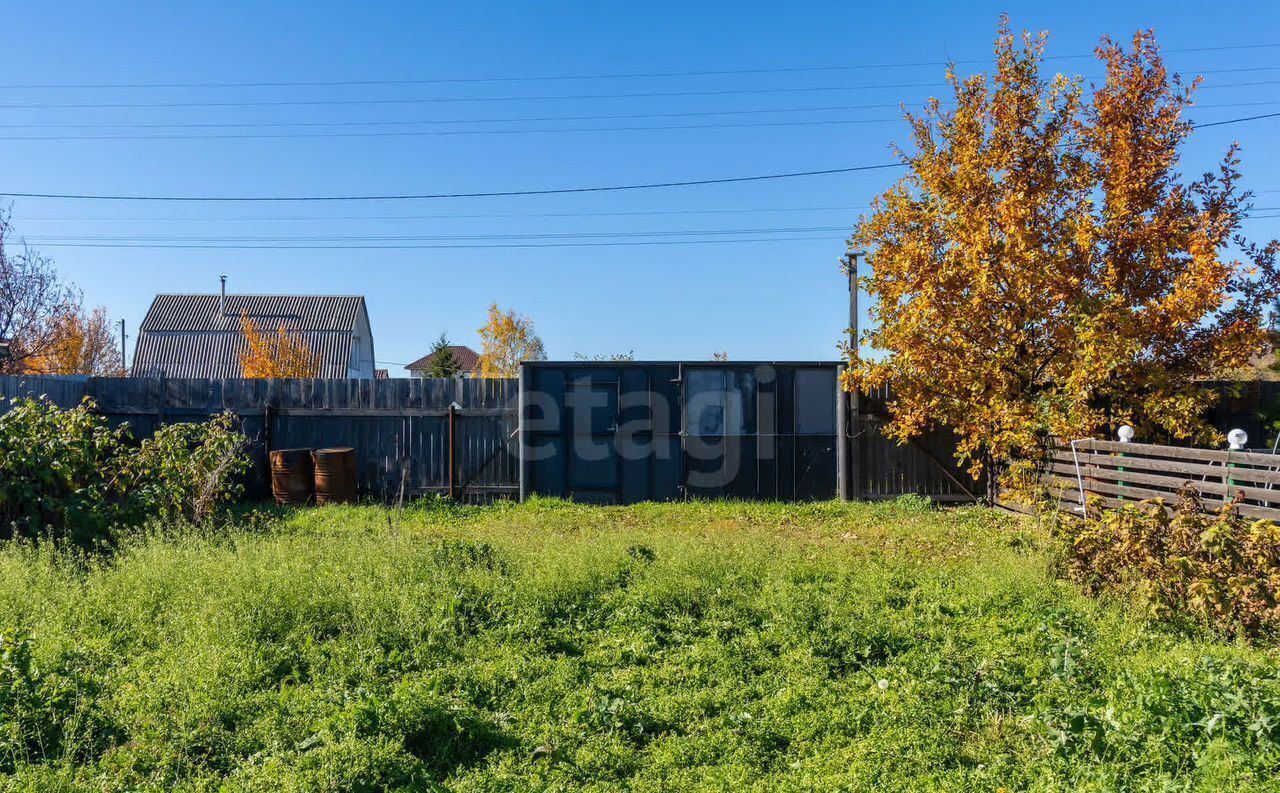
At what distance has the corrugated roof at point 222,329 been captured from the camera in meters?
32.7

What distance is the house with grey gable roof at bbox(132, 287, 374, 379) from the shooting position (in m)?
32.7

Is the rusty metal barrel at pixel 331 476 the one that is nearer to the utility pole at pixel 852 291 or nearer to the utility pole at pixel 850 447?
the utility pole at pixel 850 447

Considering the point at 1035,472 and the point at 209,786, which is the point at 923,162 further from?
the point at 209,786

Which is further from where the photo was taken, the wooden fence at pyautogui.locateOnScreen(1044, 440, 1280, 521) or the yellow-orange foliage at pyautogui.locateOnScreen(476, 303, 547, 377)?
the yellow-orange foliage at pyautogui.locateOnScreen(476, 303, 547, 377)

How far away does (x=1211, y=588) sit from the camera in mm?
→ 4809

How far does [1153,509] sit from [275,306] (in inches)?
1444

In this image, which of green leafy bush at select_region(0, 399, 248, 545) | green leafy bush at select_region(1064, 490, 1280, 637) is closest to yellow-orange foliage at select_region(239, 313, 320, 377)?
green leafy bush at select_region(0, 399, 248, 545)

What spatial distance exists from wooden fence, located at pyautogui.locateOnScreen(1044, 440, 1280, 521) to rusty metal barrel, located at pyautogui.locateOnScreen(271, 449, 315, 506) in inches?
372

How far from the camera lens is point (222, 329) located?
110ft

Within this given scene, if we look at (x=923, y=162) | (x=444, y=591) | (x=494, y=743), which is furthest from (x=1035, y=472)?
(x=494, y=743)

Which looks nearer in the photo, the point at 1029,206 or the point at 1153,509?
the point at 1153,509

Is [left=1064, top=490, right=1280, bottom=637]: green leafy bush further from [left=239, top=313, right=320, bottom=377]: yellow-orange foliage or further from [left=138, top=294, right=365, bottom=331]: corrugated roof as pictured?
[left=138, top=294, right=365, bottom=331]: corrugated roof

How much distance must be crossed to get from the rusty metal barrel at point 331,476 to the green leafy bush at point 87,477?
93.5 inches

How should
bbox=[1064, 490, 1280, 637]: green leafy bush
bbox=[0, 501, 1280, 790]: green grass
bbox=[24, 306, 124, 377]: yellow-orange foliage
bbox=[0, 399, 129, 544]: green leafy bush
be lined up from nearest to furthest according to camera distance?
bbox=[0, 501, 1280, 790]: green grass, bbox=[1064, 490, 1280, 637]: green leafy bush, bbox=[0, 399, 129, 544]: green leafy bush, bbox=[24, 306, 124, 377]: yellow-orange foliage
